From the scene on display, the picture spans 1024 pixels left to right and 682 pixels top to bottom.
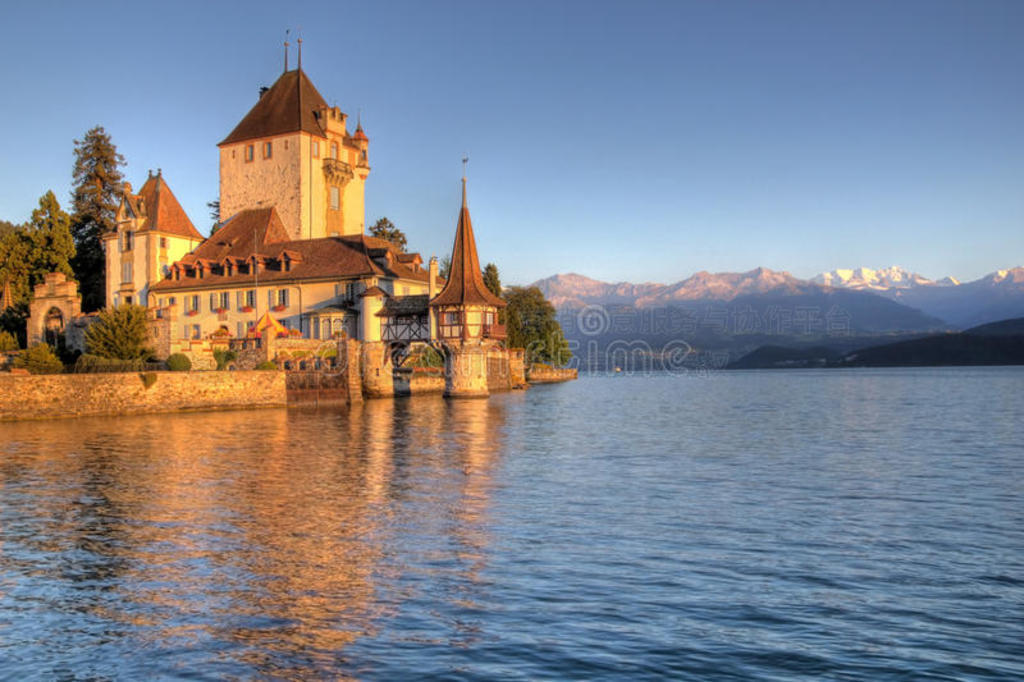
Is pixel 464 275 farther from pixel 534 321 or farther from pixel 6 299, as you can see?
pixel 534 321

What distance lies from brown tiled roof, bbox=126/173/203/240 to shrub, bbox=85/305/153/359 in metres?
22.3

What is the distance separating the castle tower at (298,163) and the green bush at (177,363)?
27786mm

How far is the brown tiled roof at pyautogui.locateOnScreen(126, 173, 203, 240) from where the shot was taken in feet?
254

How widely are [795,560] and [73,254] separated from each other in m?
81.9

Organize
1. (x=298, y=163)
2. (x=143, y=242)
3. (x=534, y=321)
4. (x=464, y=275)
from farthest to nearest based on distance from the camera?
(x=534, y=321)
(x=298, y=163)
(x=143, y=242)
(x=464, y=275)

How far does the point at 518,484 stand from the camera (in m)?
24.1

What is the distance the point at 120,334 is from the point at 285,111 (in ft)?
113

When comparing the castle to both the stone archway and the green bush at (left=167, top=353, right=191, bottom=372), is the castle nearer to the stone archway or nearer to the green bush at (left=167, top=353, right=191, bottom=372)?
the green bush at (left=167, top=353, right=191, bottom=372)

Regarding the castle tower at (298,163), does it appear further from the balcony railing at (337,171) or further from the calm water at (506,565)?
the calm water at (506,565)

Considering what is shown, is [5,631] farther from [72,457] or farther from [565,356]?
[565,356]

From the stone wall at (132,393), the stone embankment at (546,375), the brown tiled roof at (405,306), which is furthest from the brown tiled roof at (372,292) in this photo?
the stone embankment at (546,375)

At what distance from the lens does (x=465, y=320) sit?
2616 inches

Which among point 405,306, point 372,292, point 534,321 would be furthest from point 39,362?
point 534,321

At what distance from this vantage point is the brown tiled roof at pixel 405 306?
66875mm
